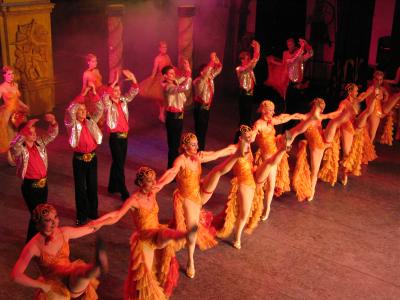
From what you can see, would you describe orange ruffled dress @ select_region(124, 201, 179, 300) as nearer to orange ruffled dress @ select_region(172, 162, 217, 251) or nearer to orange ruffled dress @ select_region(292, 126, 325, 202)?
orange ruffled dress @ select_region(172, 162, 217, 251)

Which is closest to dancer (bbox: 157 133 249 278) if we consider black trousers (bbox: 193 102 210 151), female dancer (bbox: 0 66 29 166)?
black trousers (bbox: 193 102 210 151)

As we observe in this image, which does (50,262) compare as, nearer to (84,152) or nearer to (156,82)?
(84,152)

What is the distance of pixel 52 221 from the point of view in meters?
4.77

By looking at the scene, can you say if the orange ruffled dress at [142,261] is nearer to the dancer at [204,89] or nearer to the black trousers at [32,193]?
the black trousers at [32,193]

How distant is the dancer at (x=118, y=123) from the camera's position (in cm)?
743

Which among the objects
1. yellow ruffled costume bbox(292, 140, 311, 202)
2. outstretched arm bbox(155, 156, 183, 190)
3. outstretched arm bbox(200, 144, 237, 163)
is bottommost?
yellow ruffled costume bbox(292, 140, 311, 202)

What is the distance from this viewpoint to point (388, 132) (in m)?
10.7

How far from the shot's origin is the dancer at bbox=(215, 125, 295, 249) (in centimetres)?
663

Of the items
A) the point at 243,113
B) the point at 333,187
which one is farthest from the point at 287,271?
the point at 243,113

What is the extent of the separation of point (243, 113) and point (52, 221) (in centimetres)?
579

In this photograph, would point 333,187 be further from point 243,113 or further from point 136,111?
point 136,111

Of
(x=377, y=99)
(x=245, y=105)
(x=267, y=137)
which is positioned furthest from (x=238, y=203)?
(x=377, y=99)

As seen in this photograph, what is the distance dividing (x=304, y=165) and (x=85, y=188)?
299cm

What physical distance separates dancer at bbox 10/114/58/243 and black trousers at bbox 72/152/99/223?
2.22 feet
